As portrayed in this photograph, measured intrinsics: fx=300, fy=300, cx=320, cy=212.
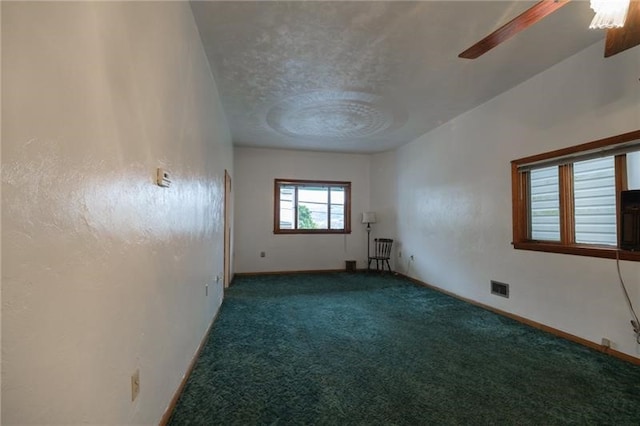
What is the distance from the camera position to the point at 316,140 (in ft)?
18.5

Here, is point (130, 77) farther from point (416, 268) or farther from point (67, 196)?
point (416, 268)

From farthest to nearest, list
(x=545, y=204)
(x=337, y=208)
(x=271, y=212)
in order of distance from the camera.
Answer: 1. (x=337, y=208)
2. (x=271, y=212)
3. (x=545, y=204)

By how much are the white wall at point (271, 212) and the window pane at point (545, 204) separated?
3779 millimetres

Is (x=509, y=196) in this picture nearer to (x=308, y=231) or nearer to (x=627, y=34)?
(x=627, y=34)

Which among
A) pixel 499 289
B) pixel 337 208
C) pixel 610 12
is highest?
pixel 610 12

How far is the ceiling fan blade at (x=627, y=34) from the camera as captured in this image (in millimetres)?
1574

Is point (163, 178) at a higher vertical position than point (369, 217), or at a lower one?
higher

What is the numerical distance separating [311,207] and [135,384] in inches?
217

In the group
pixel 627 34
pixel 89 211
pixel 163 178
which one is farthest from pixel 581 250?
pixel 89 211

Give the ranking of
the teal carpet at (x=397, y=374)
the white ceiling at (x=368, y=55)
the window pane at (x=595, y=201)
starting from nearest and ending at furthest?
the teal carpet at (x=397, y=374), the white ceiling at (x=368, y=55), the window pane at (x=595, y=201)

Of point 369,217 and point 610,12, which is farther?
point 369,217

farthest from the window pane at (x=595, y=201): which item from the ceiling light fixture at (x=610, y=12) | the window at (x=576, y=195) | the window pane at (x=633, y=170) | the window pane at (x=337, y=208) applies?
the window pane at (x=337, y=208)

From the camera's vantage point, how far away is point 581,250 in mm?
2812

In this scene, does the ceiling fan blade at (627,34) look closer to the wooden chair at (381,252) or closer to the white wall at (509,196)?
the white wall at (509,196)
